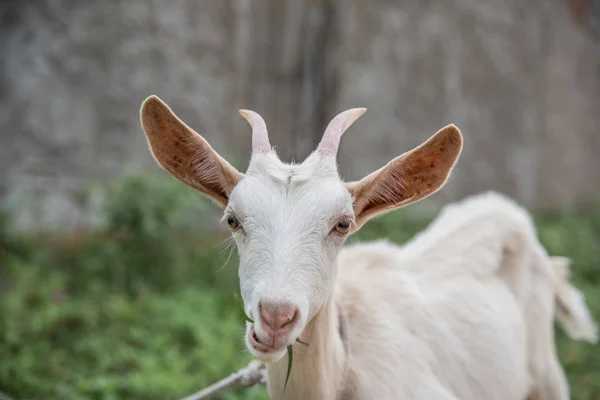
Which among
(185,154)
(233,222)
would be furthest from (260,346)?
(185,154)

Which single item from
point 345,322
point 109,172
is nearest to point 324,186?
point 345,322

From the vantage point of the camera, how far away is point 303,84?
8266 millimetres

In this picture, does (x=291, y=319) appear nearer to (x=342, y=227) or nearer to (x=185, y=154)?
(x=342, y=227)

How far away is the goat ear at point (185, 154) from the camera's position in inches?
102

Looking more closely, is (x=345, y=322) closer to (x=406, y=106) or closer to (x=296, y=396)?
(x=296, y=396)

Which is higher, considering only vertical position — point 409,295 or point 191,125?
point 409,295

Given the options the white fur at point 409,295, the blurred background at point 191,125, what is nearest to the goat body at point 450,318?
the white fur at point 409,295

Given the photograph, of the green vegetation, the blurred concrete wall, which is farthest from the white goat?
the blurred concrete wall

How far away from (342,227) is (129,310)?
3.65 meters

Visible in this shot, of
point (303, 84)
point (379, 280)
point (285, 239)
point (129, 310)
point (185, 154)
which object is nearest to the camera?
point (285, 239)

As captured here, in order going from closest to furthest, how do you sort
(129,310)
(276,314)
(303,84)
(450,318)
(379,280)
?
1. (276,314)
2. (379,280)
3. (450,318)
4. (129,310)
5. (303,84)

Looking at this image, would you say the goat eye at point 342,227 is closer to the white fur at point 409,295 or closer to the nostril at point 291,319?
the white fur at point 409,295

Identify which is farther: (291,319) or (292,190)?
(292,190)

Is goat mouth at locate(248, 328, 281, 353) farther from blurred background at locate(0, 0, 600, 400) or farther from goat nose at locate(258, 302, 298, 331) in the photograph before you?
blurred background at locate(0, 0, 600, 400)
